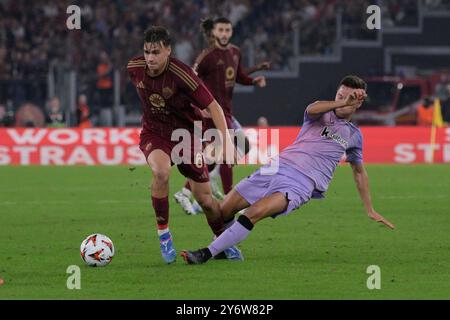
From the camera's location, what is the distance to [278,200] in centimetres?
1044

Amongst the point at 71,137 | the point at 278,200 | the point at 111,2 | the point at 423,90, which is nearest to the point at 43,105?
the point at 71,137

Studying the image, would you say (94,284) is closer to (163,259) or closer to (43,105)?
(163,259)

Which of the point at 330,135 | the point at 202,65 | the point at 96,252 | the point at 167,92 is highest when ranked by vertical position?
the point at 202,65

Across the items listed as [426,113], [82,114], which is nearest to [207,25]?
[82,114]

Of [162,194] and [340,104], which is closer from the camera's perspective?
[340,104]

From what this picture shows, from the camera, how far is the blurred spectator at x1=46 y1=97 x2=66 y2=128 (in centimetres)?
2777

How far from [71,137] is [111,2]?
8277mm

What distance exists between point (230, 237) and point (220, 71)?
5554 mm

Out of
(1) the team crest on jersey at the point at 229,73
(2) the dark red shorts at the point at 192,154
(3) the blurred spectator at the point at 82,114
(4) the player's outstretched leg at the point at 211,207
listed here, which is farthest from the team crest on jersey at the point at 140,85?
(3) the blurred spectator at the point at 82,114

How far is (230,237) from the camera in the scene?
10.4m

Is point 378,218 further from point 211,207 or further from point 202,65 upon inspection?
point 202,65

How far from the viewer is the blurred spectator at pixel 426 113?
31.1m

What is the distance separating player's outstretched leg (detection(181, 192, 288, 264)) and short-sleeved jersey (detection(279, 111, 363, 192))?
0.45 m

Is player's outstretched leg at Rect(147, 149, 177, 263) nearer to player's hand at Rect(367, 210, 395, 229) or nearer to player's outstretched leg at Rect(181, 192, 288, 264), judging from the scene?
player's outstretched leg at Rect(181, 192, 288, 264)
